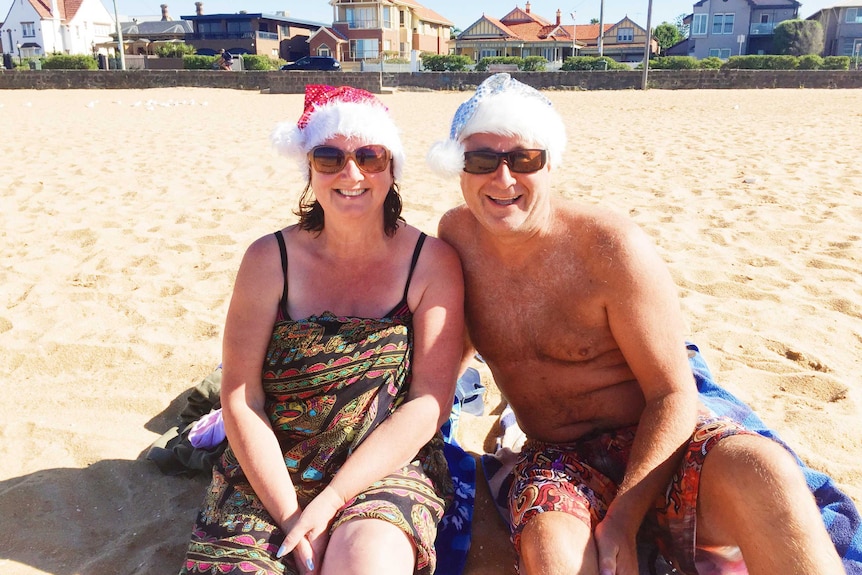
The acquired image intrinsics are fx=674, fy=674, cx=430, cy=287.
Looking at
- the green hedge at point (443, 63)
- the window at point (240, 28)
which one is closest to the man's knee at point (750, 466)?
the green hedge at point (443, 63)

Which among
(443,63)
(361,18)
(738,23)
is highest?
(361,18)

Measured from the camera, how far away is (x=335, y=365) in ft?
7.32

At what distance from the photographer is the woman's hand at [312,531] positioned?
1954mm

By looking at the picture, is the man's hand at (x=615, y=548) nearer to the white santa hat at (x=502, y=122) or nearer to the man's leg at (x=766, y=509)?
the man's leg at (x=766, y=509)

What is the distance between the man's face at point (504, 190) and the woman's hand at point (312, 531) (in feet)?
3.37

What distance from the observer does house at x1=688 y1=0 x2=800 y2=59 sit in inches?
2270

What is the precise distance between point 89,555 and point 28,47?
240ft

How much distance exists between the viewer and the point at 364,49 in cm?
5478

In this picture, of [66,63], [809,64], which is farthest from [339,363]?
[809,64]

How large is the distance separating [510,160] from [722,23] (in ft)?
216

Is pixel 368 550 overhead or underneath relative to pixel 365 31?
underneath

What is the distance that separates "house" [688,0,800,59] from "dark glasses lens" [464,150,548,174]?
63.9 meters

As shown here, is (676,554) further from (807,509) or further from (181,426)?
(181,426)

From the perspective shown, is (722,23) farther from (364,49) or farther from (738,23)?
(364,49)
